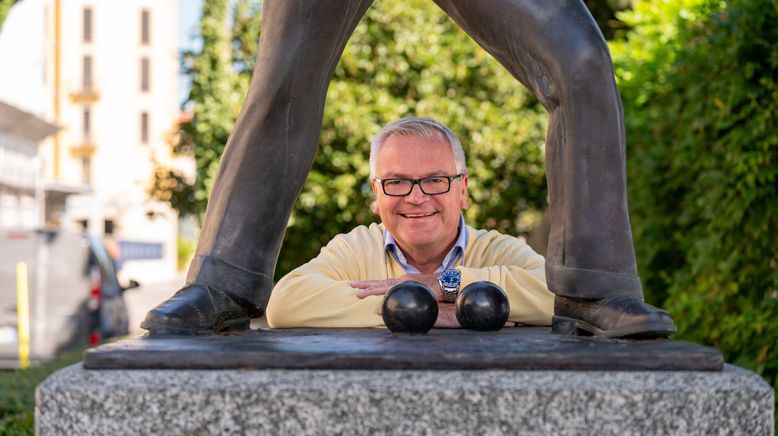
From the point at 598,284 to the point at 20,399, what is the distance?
4.02 meters

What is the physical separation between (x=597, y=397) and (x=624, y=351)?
175 millimetres

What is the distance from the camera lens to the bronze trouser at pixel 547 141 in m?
2.51

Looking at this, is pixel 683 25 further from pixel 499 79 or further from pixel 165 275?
pixel 165 275

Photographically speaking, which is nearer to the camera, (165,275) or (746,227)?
(746,227)

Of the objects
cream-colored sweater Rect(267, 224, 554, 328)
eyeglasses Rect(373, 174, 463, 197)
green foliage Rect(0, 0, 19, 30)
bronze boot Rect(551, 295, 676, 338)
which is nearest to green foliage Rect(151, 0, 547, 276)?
green foliage Rect(0, 0, 19, 30)

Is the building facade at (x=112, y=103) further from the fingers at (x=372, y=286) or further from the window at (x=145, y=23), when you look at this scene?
the fingers at (x=372, y=286)

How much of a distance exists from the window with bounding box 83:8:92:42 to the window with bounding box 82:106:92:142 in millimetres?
3361

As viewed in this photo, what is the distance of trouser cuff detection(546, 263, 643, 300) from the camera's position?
8.17ft

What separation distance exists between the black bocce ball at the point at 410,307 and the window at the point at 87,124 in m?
54.0

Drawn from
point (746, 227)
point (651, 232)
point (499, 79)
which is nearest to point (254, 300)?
point (746, 227)

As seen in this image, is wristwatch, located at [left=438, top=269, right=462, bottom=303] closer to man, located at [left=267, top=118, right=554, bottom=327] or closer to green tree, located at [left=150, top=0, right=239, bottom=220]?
man, located at [left=267, top=118, right=554, bottom=327]

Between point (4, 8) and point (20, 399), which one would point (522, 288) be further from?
point (4, 8)

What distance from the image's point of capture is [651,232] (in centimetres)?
714

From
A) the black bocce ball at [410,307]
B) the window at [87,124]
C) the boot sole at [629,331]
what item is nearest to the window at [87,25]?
the window at [87,124]
